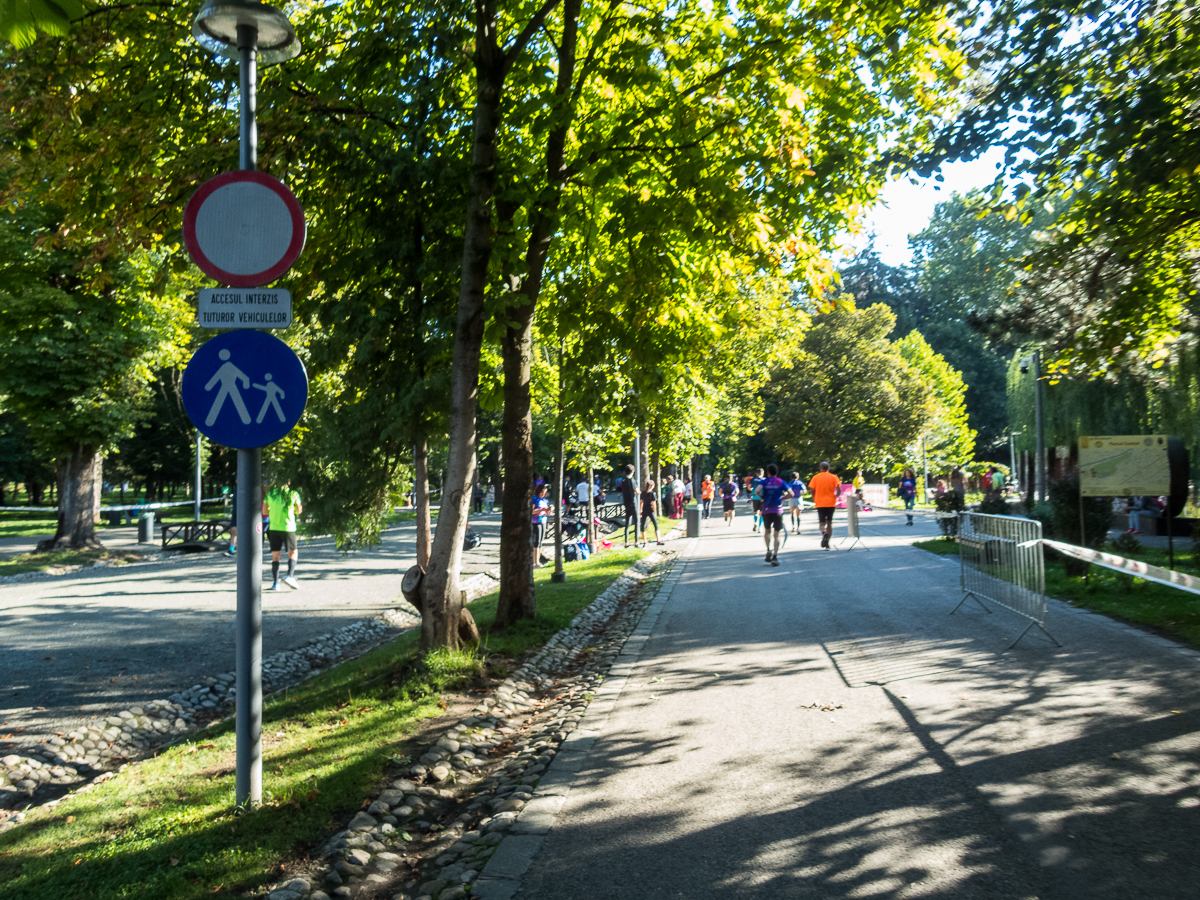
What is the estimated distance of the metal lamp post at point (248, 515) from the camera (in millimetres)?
4809

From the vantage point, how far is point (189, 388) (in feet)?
15.4

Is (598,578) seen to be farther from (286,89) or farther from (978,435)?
(978,435)

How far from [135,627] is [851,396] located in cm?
4618

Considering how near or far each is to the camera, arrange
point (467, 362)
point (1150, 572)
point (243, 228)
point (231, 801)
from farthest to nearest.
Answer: point (467, 362) → point (1150, 572) → point (231, 801) → point (243, 228)

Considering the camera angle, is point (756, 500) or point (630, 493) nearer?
point (630, 493)

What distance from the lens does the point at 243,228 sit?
4.88m

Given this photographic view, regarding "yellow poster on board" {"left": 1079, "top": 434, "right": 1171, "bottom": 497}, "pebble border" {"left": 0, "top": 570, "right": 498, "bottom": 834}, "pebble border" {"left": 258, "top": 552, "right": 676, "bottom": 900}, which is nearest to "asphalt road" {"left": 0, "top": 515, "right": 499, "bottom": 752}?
"pebble border" {"left": 0, "top": 570, "right": 498, "bottom": 834}

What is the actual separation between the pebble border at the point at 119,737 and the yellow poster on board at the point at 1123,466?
411 inches

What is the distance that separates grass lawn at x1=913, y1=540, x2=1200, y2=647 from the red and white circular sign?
8759 mm

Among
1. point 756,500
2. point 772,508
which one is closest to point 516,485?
point 772,508

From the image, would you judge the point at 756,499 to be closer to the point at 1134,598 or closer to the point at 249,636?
the point at 1134,598

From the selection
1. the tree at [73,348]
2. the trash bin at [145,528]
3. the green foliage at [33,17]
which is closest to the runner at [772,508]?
the tree at [73,348]

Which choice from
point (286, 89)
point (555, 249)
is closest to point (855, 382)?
point (555, 249)

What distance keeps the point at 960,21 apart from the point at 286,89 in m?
6.91
